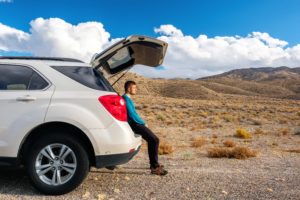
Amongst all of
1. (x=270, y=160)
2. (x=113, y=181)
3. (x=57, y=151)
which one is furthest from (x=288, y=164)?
(x=57, y=151)

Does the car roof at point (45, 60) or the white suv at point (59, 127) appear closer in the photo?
the white suv at point (59, 127)

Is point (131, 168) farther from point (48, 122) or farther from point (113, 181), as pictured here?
point (48, 122)

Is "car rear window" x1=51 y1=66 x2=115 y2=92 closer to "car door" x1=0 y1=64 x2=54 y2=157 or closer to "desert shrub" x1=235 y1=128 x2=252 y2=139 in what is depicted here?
"car door" x1=0 y1=64 x2=54 y2=157

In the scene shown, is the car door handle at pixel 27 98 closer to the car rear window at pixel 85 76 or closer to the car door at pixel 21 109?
the car door at pixel 21 109

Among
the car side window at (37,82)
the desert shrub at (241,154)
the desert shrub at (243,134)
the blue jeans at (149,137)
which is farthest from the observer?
the desert shrub at (243,134)

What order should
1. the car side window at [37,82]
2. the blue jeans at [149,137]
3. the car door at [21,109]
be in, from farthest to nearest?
1. the blue jeans at [149,137]
2. the car side window at [37,82]
3. the car door at [21,109]

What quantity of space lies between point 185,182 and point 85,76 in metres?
2.44

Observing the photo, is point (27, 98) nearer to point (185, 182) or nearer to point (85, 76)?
point (85, 76)

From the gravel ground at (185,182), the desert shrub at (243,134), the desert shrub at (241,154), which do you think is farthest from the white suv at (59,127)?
the desert shrub at (243,134)

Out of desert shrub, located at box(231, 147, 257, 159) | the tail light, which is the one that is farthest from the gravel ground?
the tail light

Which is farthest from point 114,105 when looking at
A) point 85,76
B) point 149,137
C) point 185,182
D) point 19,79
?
point 185,182

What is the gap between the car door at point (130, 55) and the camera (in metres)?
6.00

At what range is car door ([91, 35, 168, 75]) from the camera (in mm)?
5996

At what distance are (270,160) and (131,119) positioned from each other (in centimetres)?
407
